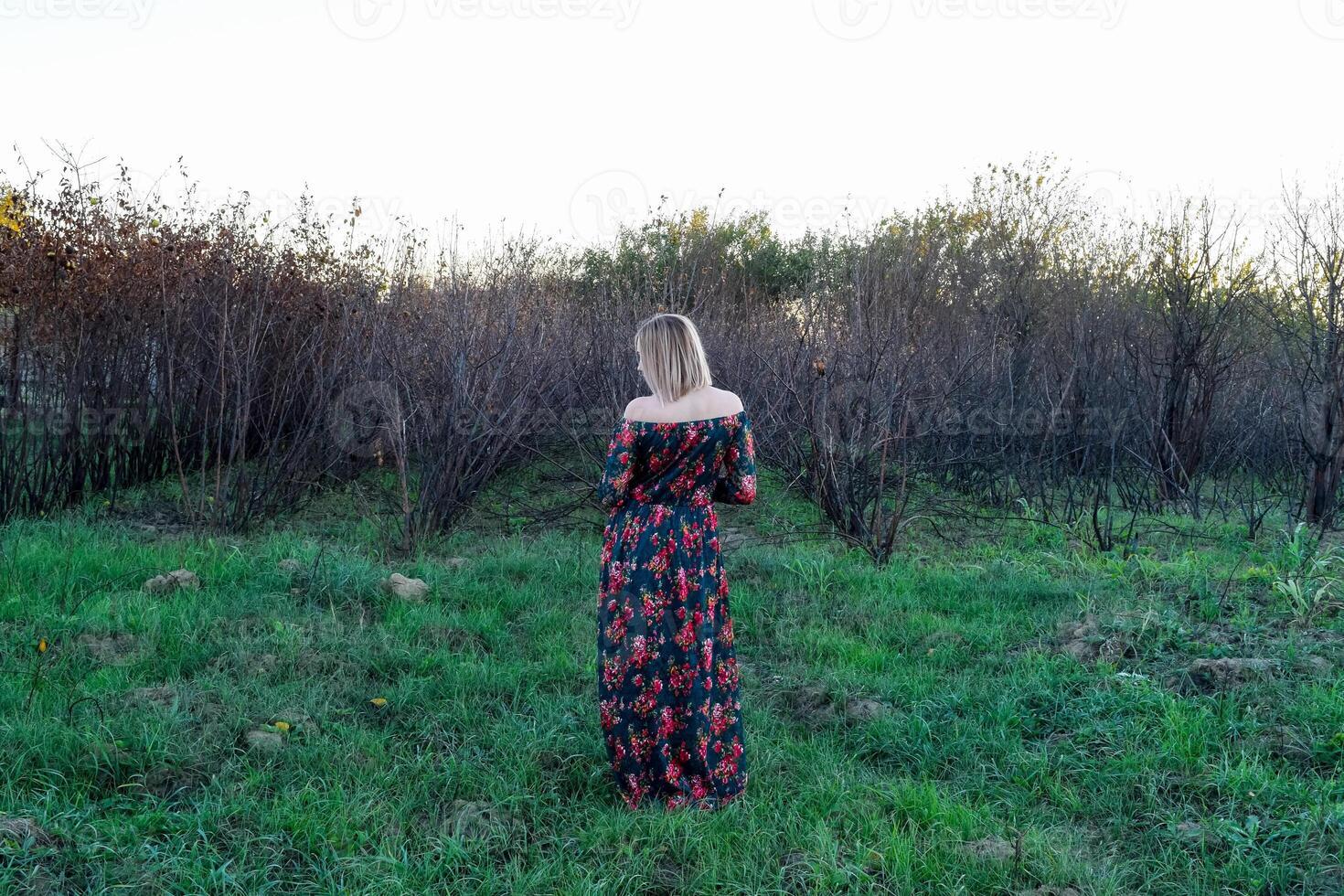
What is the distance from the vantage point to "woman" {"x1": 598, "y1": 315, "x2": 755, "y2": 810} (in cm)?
288

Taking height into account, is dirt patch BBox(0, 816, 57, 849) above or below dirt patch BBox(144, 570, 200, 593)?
below

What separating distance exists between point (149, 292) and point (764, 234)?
14669mm

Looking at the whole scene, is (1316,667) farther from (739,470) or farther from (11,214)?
(11,214)

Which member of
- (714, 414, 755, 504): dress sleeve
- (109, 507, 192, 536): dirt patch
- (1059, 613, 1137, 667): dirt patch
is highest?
(714, 414, 755, 504): dress sleeve

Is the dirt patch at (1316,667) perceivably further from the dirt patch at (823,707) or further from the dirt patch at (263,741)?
the dirt patch at (263,741)

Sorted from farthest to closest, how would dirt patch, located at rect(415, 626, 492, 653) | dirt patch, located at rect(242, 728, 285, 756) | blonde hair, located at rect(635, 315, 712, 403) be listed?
1. dirt patch, located at rect(415, 626, 492, 653)
2. dirt patch, located at rect(242, 728, 285, 756)
3. blonde hair, located at rect(635, 315, 712, 403)

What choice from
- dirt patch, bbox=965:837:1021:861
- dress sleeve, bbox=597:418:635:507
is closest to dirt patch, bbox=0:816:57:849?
dress sleeve, bbox=597:418:635:507

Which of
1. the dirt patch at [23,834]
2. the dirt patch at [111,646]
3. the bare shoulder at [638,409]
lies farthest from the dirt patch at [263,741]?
the bare shoulder at [638,409]

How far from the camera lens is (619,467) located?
290cm

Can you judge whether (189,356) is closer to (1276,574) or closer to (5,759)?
(5,759)

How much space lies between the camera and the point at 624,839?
2732 mm

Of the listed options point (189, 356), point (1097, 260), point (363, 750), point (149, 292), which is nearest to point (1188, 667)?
point (363, 750)

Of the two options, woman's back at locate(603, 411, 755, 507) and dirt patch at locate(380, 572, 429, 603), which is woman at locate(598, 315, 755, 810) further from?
dirt patch at locate(380, 572, 429, 603)

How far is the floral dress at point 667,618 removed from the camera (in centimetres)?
291
